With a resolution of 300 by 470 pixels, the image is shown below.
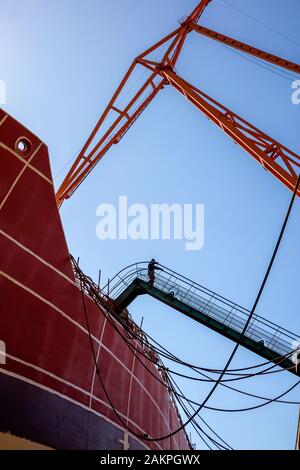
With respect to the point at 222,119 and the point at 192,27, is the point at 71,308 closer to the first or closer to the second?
the point at 222,119


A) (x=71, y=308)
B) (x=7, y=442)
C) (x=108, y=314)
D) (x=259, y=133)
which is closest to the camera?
(x=7, y=442)

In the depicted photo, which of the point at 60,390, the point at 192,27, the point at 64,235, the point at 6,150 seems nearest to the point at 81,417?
the point at 60,390

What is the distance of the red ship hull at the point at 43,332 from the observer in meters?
6.25

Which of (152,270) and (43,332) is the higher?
(152,270)

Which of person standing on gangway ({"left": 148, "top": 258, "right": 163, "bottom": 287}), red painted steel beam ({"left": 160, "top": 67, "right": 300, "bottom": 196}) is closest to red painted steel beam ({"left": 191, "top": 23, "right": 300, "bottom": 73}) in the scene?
red painted steel beam ({"left": 160, "top": 67, "right": 300, "bottom": 196})

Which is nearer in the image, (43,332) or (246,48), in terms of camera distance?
(43,332)

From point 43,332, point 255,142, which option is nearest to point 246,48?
point 255,142

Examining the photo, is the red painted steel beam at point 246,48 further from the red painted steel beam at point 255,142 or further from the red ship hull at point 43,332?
the red ship hull at point 43,332

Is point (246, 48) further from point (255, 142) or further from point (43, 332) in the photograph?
point (43, 332)

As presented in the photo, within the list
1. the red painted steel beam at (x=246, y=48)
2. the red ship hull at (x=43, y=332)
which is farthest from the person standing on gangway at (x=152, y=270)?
the red painted steel beam at (x=246, y=48)

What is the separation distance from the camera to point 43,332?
22.7 ft

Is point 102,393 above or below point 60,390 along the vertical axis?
above

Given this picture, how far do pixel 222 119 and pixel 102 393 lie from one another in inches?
352

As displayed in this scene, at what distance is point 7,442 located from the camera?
555 centimetres
